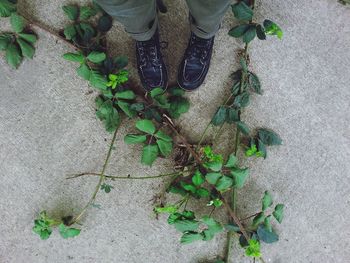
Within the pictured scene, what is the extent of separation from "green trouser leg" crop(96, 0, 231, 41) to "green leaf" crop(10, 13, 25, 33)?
0.54 m

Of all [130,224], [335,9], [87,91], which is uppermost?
[335,9]

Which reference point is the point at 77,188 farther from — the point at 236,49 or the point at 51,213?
the point at 236,49

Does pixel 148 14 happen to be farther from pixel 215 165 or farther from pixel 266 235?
pixel 266 235

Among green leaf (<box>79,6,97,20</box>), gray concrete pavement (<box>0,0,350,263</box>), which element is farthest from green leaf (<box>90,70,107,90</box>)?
green leaf (<box>79,6,97,20</box>)

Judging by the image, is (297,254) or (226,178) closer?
(226,178)

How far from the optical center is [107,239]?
1752 mm

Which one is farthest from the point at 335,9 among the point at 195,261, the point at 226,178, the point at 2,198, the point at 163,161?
the point at 2,198

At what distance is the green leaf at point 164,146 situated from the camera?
1594 mm

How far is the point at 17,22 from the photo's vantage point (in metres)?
1.62

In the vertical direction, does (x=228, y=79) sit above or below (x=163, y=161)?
above

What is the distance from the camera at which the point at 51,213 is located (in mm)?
1746

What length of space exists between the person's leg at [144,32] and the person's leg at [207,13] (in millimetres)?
158

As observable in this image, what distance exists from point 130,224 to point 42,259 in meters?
0.43

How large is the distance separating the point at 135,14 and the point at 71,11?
1.71ft
